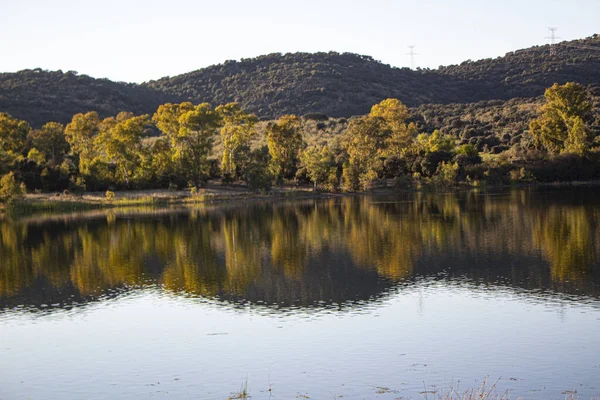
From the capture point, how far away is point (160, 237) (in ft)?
151

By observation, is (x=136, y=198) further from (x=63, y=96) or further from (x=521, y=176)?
(x=63, y=96)

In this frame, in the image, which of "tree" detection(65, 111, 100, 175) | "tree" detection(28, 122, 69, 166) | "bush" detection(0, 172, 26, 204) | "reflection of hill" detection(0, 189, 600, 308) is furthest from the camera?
"tree" detection(28, 122, 69, 166)

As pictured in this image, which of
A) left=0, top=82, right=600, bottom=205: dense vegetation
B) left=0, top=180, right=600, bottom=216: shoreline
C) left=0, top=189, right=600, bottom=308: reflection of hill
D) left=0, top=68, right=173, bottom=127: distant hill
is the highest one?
left=0, top=68, right=173, bottom=127: distant hill

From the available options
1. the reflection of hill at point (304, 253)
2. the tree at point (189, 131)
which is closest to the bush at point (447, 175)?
the reflection of hill at point (304, 253)

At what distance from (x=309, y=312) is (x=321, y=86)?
160 metres

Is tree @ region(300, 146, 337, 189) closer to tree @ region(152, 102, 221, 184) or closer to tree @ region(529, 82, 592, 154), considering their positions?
tree @ region(152, 102, 221, 184)

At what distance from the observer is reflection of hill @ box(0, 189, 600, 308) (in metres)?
27.0

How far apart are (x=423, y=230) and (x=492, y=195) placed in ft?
107

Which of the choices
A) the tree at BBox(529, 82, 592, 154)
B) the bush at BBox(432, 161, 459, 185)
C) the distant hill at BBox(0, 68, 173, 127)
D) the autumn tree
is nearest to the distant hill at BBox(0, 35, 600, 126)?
the distant hill at BBox(0, 68, 173, 127)

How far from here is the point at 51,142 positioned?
309ft

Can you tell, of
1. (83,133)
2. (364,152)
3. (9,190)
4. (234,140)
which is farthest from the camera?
(83,133)

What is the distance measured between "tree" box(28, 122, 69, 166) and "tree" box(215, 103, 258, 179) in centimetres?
2227

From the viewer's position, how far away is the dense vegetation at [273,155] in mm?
84812

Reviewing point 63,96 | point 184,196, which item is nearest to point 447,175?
point 184,196
